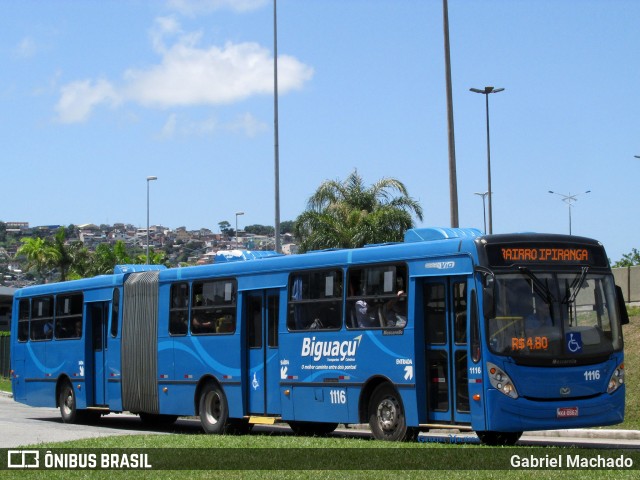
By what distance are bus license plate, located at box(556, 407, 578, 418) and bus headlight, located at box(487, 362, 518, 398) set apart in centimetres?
69

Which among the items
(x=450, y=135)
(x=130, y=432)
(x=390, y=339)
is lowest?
(x=130, y=432)

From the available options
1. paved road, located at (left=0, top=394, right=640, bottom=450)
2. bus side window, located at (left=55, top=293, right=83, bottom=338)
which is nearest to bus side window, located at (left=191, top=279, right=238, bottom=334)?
paved road, located at (left=0, top=394, right=640, bottom=450)

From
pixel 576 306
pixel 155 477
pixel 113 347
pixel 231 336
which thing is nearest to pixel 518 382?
pixel 576 306

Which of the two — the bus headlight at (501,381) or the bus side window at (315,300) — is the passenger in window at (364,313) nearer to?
the bus side window at (315,300)

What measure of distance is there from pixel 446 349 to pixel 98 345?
11.3 m

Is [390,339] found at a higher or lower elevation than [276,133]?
lower

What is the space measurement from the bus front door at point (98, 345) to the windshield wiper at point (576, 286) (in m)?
12.1

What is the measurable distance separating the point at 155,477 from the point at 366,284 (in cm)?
648

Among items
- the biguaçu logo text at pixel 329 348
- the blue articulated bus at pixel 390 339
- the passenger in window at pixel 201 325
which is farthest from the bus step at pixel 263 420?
the passenger in window at pixel 201 325

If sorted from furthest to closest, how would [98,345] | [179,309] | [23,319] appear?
[23,319], [98,345], [179,309]

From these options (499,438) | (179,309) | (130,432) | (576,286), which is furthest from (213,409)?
(576,286)

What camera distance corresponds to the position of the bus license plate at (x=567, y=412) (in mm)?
15766

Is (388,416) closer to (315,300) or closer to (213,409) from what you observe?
(315,300)

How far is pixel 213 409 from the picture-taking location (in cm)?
2181
